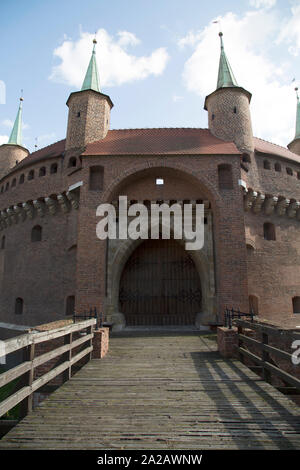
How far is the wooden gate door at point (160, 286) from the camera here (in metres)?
13.0

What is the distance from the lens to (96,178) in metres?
12.7

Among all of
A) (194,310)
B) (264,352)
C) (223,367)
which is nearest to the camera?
(264,352)

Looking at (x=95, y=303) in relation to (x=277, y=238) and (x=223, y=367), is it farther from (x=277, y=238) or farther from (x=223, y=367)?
(x=277, y=238)

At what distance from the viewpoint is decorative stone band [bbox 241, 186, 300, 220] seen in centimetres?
1348

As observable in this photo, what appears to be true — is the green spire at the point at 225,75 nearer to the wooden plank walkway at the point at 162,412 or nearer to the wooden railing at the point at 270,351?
the wooden railing at the point at 270,351

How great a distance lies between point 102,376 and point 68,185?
9.94m

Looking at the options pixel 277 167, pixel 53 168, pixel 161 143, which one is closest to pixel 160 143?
pixel 161 143

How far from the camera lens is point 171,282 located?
43.7ft

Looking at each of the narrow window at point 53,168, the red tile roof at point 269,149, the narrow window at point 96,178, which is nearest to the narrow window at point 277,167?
the red tile roof at point 269,149

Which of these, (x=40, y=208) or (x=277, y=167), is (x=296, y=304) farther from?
(x=40, y=208)

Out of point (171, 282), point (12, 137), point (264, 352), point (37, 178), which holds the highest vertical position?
point (12, 137)

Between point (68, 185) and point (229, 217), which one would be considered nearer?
point (229, 217)
